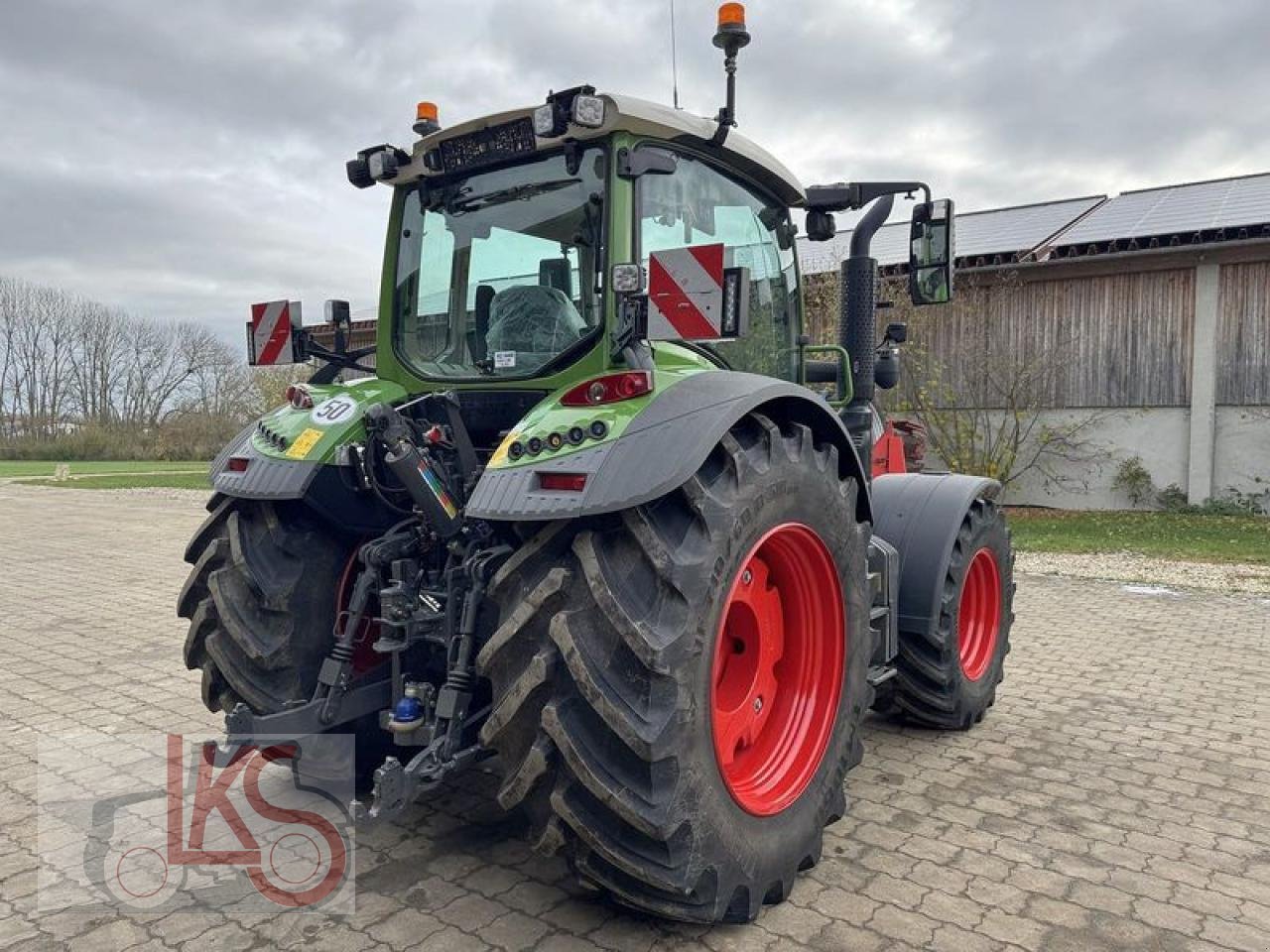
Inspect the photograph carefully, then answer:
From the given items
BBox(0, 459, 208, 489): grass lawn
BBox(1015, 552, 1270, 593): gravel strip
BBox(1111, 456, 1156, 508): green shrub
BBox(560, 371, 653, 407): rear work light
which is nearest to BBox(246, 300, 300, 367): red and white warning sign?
BBox(560, 371, 653, 407): rear work light

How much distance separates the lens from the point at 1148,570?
9.48m

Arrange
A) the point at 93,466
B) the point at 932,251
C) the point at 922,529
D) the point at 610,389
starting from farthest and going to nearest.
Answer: the point at 93,466 < the point at 922,529 < the point at 932,251 < the point at 610,389

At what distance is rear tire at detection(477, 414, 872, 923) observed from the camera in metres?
2.21

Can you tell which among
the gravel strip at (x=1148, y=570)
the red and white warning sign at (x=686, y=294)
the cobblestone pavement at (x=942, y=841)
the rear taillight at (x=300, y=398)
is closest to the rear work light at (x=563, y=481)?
the red and white warning sign at (x=686, y=294)

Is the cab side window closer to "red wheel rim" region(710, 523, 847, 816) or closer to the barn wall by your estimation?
"red wheel rim" region(710, 523, 847, 816)

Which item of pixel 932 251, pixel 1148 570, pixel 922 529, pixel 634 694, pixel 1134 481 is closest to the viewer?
pixel 634 694

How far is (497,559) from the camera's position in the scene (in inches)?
105

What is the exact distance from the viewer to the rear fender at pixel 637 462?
225 centimetres

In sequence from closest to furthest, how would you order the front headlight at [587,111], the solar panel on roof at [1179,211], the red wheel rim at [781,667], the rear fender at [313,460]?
the front headlight at [587,111] < the red wheel rim at [781,667] < the rear fender at [313,460] < the solar panel on roof at [1179,211]

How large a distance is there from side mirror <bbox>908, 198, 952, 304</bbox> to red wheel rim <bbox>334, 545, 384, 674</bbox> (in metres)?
2.65

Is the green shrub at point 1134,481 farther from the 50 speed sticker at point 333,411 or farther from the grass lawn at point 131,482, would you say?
the grass lawn at point 131,482

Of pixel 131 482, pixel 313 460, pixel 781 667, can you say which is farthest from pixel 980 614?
pixel 131 482

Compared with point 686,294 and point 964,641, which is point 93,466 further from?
point 686,294

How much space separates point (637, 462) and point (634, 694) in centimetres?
59
